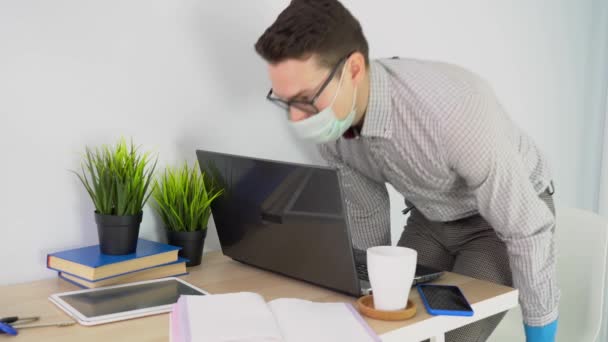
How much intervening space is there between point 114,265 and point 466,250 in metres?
0.74

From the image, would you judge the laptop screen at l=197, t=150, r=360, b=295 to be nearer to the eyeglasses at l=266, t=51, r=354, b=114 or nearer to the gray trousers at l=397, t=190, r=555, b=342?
the eyeglasses at l=266, t=51, r=354, b=114

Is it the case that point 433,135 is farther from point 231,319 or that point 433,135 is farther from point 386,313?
point 231,319

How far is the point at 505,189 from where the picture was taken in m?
1.18

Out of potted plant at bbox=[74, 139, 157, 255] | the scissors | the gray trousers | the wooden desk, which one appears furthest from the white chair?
the scissors

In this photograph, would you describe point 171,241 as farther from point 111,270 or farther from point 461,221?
point 461,221

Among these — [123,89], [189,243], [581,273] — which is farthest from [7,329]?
[581,273]

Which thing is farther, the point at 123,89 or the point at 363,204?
the point at 363,204

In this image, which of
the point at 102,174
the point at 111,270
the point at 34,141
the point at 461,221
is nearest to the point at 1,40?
the point at 34,141

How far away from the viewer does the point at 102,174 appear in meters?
1.24

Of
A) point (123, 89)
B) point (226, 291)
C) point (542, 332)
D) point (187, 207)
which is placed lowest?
point (542, 332)

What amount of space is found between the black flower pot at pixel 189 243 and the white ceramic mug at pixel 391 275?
46cm

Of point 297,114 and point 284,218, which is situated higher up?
point 297,114

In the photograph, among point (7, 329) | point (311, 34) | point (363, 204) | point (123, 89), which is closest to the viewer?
point (7, 329)

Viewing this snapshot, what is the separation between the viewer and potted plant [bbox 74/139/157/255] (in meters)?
1.25
